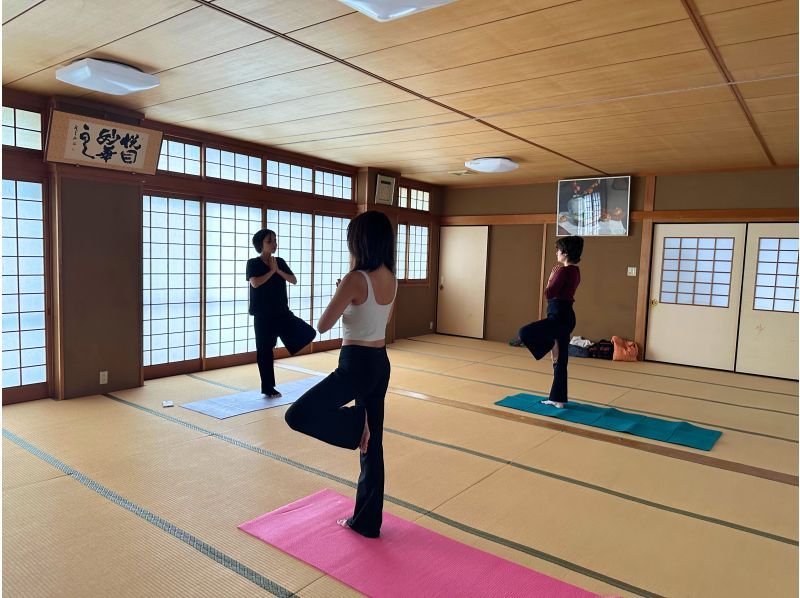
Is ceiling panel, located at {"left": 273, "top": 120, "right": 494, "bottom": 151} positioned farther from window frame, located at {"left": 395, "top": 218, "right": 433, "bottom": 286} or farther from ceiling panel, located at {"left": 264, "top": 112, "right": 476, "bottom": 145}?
window frame, located at {"left": 395, "top": 218, "right": 433, "bottom": 286}

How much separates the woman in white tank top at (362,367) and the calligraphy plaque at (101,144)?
130 inches

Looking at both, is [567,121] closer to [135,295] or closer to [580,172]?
[580,172]

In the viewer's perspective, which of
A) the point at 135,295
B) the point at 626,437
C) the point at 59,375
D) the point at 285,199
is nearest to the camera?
the point at 626,437

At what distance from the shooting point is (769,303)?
22.4 feet

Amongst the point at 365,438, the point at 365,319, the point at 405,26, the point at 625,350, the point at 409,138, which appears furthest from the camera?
the point at 625,350

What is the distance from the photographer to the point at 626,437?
433cm

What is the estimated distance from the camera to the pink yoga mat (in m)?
2.29

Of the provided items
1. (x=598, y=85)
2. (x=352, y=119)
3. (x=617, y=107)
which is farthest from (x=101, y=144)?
(x=617, y=107)

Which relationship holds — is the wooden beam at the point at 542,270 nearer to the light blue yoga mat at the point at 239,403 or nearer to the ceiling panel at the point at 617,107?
the ceiling panel at the point at 617,107

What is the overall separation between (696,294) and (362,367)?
20.7 feet

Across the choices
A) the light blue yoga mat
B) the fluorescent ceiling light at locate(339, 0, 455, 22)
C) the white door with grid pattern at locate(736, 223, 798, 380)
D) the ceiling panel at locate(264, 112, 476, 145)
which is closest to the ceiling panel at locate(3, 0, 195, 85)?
the fluorescent ceiling light at locate(339, 0, 455, 22)

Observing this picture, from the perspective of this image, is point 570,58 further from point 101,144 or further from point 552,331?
point 101,144

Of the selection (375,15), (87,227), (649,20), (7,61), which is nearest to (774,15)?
(649,20)

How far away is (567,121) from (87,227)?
14.3ft
